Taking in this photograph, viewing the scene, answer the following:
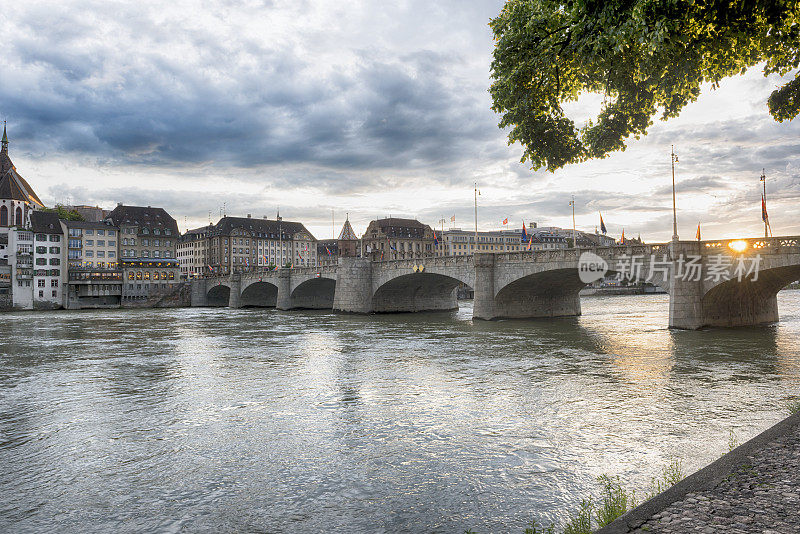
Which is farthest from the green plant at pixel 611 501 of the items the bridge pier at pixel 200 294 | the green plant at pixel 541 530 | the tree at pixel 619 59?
the bridge pier at pixel 200 294

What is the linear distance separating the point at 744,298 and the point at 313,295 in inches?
2168

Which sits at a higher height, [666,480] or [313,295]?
[313,295]

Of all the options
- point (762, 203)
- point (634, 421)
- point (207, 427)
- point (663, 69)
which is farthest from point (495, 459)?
point (762, 203)

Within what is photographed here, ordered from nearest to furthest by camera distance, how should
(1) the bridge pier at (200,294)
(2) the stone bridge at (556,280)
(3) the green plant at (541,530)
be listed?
(3) the green plant at (541,530), (2) the stone bridge at (556,280), (1) the bridge pier at (200,294)

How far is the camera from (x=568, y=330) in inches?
1601

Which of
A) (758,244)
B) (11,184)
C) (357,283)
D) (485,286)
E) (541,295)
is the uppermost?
(11,184)

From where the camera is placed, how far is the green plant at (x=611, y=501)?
6894 mm

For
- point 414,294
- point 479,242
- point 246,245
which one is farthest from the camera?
point 479,242

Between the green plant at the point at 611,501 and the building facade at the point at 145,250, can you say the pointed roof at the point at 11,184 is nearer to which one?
the building facade at the point at 145,250

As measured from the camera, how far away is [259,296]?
9406 centimetres

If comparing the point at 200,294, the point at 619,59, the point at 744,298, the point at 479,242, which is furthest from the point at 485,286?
the point at 479,242

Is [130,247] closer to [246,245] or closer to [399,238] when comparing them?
[246,245]

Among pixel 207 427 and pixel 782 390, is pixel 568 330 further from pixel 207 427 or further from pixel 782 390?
pixel 207 427

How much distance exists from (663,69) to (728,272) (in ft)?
83.9
